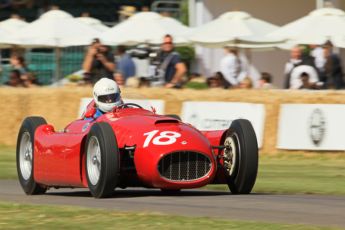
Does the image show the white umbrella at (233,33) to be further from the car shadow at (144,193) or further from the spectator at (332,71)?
the car shadow at (144,193)

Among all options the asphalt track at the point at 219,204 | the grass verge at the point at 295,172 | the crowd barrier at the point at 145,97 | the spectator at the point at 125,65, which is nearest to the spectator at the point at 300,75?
the crowd barrier at the point at 145,97

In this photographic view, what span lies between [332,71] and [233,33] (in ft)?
20.9

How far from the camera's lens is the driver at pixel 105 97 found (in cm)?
1255

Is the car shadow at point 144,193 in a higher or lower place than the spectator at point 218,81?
lower

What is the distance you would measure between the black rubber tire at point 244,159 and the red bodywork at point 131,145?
186 millimetres

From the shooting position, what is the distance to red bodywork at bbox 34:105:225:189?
11305mm

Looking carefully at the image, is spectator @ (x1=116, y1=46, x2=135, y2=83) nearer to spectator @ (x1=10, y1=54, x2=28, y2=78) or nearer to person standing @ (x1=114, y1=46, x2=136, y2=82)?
person standing @ (x1=114, y1=46, x2=136, y2=82)

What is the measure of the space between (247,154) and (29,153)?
9.07 feet

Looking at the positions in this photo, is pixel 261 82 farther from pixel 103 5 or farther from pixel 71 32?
pixel 103 5

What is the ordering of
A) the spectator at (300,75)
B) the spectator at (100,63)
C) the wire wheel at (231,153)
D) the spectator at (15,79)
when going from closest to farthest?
the wire wheel at (231,153)
the spectator at (300,75)
the spectator at (100,63)
the spectator at (15,79)

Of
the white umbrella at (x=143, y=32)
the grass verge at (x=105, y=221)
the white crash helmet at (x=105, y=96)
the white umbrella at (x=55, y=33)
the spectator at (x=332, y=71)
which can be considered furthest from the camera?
the white umbrella at (x=55, y=33)

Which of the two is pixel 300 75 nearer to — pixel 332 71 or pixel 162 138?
pixel 332 71

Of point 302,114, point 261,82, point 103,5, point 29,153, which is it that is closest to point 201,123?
point 302,114

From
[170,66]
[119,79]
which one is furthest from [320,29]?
[119,79]
